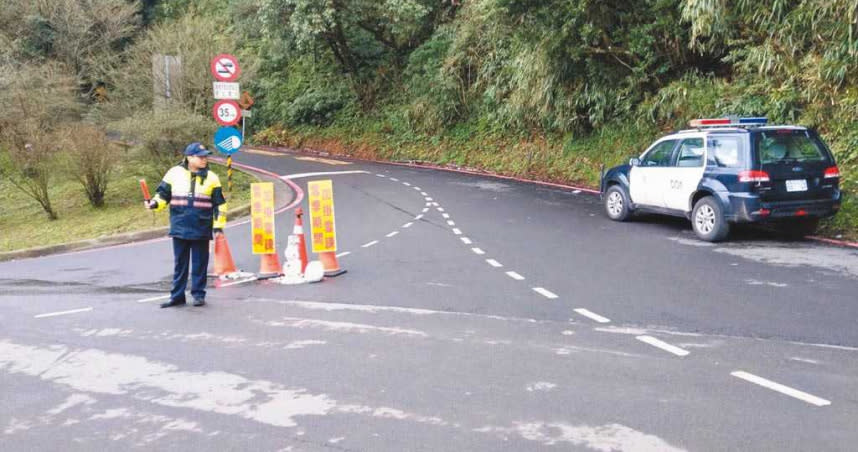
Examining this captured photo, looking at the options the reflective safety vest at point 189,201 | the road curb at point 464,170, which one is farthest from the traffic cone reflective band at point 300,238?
the road curb at point 464,170

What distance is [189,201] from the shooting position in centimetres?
839

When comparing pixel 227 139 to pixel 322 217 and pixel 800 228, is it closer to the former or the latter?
pixel 322 217

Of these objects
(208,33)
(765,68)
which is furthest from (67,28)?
(765,68)

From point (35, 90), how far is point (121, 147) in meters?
7.06

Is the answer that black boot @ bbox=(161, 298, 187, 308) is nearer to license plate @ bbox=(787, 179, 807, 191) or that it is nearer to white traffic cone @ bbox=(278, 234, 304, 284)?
white traffic cone @ bbox=(278, 234, 304, 284)

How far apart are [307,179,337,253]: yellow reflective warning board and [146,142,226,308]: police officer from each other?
182 cm

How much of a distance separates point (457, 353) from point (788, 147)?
776cm

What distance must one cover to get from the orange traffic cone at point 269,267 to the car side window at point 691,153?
22.8 ft

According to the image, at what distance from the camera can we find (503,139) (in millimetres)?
28375

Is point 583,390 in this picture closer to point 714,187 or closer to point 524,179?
point 714,187

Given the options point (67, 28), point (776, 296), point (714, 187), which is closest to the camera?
point (776, 296)

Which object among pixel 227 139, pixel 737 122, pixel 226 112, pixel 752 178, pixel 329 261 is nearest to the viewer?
pixel 329 261

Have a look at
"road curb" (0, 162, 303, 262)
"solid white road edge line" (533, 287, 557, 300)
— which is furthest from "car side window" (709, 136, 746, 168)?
"road curb" (0, 162, 303, 262)

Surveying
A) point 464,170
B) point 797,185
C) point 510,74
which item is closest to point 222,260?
point 797,185
